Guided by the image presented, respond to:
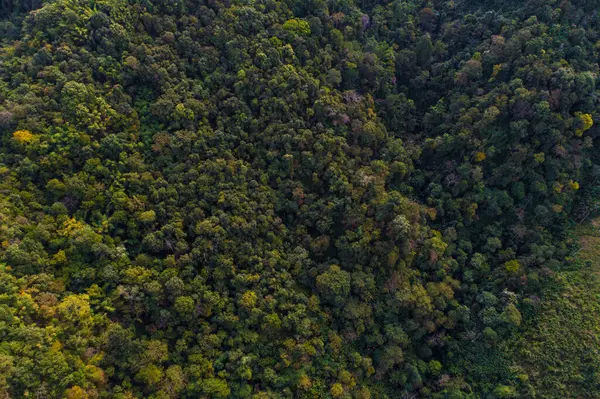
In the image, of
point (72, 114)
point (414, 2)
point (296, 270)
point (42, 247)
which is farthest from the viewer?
point (414, 2)

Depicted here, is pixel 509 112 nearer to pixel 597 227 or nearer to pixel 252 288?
pixel 597 227

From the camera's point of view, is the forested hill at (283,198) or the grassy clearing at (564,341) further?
A: the grassy clearing at (564,341)

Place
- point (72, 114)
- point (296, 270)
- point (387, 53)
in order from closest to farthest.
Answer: point (72, 114) → point (296, 270) → point (387, 53)

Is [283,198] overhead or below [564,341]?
overhead

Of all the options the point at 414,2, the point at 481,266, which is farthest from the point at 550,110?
the point at 414,2

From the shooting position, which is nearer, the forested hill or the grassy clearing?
the forested hill

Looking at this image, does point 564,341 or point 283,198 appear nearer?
point 564,341

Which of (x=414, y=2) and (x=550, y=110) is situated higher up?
(x=414, y=2)

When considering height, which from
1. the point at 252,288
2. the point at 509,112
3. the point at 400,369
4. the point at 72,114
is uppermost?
the point at 509,112
